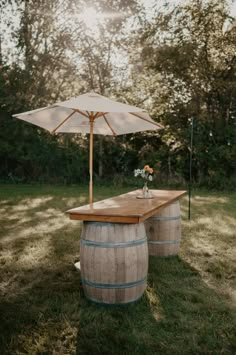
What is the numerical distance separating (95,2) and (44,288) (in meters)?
14.8

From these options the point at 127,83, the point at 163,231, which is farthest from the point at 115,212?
the point at 127,83

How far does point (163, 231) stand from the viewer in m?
5.39

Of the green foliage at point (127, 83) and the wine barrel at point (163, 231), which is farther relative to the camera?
the green foliage at point (127, 83)

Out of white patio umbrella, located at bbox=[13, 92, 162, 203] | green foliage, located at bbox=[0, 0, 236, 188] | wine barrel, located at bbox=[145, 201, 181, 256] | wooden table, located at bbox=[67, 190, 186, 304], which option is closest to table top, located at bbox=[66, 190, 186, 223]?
wooden table, located at bbox=[67, 190, 186, 304]

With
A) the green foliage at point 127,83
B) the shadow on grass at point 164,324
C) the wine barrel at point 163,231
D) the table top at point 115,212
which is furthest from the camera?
the green foliage at point 127,83

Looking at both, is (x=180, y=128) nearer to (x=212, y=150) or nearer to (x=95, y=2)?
(x=212, y=150)

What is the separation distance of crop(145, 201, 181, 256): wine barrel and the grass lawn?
0.15 meters

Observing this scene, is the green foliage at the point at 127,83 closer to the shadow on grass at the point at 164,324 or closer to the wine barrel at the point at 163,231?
the wine barrel at the point at 163,231

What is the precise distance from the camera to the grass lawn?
314 centimetres

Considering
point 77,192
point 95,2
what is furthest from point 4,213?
point 95,2

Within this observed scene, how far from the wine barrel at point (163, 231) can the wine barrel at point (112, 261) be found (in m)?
1.53

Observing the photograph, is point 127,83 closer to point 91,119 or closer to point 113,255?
point 91,119

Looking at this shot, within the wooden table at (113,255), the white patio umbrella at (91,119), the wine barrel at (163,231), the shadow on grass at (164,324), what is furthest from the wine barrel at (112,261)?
the wine barrel at (163,231)

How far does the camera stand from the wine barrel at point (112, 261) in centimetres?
370
